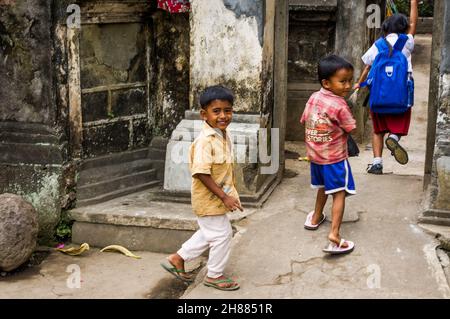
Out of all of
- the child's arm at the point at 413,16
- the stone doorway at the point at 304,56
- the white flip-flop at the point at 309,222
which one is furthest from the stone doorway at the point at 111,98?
the stone doorway at the point at 304,56

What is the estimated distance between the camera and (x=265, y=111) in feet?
20.9

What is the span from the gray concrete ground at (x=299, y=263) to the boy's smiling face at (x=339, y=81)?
1.07m

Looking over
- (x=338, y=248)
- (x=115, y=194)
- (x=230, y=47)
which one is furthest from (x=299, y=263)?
(x=115, y=194)

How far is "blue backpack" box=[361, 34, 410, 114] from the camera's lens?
6535 millimetres

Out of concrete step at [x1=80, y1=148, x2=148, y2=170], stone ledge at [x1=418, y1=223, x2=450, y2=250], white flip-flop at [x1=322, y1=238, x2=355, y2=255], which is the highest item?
concrete step at [x1=80, y1=148, x2=148, y2=170]

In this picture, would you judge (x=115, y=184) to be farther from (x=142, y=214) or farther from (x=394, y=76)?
(x=394, y=76)

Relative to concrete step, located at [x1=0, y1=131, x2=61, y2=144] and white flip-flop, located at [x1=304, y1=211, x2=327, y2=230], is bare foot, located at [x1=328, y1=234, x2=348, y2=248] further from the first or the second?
concrete step, located at [x1=0, y1=131, x2=61, y2=144]

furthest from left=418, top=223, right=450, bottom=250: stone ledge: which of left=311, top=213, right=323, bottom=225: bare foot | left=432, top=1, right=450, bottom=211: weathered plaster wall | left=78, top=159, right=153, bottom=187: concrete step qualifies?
left=78, top=159, right=153, bottom=187: concrete step

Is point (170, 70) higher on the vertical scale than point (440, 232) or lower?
higher

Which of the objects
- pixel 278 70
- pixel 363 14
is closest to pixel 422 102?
pixel 363 14

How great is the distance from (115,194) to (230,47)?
1672mm

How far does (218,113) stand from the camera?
456 centimetres

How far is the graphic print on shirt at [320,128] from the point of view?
5016mm

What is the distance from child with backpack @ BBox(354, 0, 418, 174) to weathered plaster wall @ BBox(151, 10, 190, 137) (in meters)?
1.64
